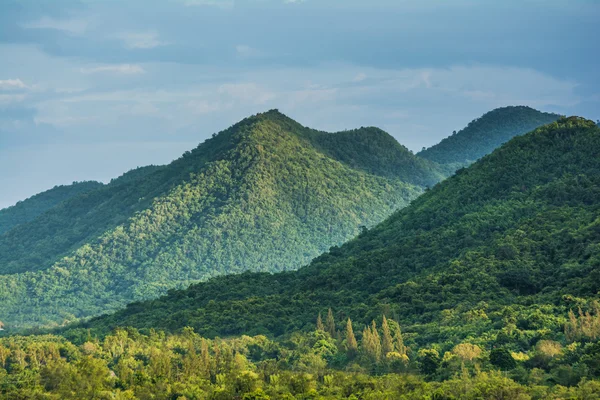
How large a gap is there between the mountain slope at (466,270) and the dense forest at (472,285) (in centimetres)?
14

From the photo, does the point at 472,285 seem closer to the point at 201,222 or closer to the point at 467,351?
the point at 467,351

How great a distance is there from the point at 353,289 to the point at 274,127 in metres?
70.1

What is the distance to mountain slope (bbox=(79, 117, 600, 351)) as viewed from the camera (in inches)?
3059

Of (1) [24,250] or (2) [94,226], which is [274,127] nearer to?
(2) [94,226]

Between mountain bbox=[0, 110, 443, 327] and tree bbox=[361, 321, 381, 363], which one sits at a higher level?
mountain bbox=[0, 110, 443, 327]

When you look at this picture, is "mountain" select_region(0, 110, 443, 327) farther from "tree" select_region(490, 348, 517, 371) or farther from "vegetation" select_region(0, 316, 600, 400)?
"tree" select_region(490, 348, 517, 371)

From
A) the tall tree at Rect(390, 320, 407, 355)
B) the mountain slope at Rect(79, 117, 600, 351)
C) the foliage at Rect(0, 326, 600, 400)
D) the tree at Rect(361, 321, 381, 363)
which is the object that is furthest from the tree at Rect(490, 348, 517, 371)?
the tree at Rect(361, 321, 381, 363)

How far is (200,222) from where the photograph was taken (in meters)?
146

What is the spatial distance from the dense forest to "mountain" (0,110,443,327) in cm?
2956

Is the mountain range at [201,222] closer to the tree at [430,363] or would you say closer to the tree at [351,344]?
the tree at [351,344]

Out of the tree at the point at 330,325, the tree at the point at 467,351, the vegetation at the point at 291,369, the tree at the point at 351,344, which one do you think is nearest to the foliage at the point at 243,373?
the vegetation at the point at 291,369

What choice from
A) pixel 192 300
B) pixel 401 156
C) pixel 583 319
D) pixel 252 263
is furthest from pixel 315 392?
pixel 401 156

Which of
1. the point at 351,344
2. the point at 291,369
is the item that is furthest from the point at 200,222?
the point at 291,369

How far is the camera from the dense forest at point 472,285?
6738 centimetres
